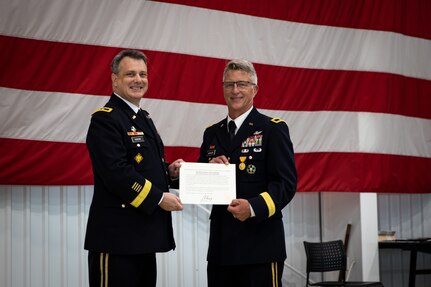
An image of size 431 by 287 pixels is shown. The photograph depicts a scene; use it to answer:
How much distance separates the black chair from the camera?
16.8 ft

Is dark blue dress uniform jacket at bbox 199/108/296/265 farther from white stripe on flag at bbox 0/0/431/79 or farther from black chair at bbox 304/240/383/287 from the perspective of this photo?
black chair at bbox 304/240/383/287

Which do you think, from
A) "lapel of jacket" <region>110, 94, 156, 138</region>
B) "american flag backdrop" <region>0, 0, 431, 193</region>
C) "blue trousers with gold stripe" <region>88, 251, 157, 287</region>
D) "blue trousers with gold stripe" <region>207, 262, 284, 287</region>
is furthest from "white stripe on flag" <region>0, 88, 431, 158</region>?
"blue trousers with gold stripe" <region>207, 262, 284, 287</region>

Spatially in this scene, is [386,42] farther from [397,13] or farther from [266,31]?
[266,31]

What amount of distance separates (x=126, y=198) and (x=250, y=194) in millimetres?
603

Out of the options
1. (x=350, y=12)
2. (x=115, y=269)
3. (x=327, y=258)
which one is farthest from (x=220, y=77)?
(x=115, y=269)

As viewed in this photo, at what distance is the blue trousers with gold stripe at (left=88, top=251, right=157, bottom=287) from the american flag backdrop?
1.60m

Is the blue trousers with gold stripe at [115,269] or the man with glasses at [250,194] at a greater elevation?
the man with glasses at [250,194]

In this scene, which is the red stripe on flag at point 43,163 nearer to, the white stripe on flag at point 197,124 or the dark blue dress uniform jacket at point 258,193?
the white stripe on flag at point 197,124

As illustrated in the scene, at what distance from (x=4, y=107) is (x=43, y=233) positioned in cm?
97

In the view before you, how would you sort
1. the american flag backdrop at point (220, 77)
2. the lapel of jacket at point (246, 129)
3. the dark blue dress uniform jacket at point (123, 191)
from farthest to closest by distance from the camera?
the american flag backdrop at point (220, 77), the lapel of jacket at point (246, 129), the dark blue dress uniform jacket at point (123, 191)

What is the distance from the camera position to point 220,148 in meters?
3.10

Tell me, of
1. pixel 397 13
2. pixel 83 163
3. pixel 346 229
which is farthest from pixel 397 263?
pixel 83 163

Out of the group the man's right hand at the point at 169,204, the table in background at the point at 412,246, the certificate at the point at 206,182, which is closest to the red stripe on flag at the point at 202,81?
the table in background at the point at 412,246

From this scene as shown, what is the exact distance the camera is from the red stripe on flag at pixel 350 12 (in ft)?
16.8
